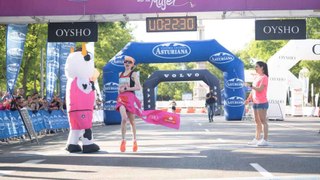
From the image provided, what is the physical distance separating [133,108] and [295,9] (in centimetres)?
985

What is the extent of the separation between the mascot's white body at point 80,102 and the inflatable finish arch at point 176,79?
1246 inches

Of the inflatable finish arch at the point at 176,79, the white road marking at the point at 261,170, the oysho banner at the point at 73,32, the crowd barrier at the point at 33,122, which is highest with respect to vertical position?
the oysho banner at the point at 73,32

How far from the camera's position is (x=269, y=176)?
7668 mm

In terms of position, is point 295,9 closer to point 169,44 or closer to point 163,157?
point 163,157

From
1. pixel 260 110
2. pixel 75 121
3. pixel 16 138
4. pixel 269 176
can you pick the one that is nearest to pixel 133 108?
pixel 75 121

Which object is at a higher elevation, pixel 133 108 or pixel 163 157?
pixel 133 108

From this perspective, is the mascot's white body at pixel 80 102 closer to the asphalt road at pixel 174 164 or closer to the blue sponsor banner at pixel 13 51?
the asphalt road at pixel 174 164

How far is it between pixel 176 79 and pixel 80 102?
32702 millimetres

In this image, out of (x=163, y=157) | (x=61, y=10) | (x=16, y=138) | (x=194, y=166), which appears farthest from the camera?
(x=61, y=10)

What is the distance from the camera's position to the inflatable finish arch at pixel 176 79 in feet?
143

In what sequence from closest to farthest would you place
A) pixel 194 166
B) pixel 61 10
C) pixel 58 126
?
A: pixel 194 166 → pixel 61 10 → pixel 58 126

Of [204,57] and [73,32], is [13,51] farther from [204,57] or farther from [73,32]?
[204,57]

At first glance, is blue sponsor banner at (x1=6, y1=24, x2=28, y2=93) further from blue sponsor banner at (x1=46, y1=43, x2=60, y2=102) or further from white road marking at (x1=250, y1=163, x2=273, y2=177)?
white road marking at (x1=250, y1=163, x2=273, y2=177)

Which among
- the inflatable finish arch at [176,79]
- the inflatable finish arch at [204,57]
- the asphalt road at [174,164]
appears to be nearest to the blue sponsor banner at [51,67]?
the inflatable finish arch at [204,57]
